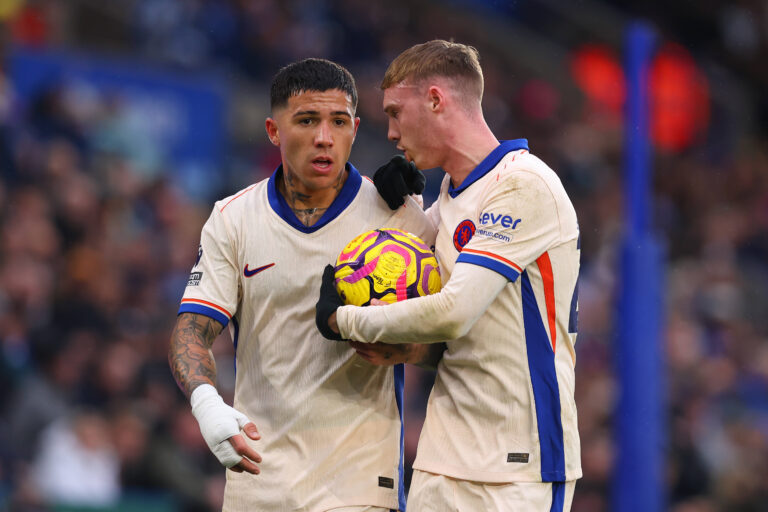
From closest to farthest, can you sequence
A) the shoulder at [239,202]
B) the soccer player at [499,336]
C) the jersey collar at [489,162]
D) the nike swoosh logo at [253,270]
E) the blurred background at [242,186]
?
the soccer player at [499,336], the jersey collar at [489,162], the nike swoosh logo at [253,270], the shoulder at [239,202], the blurred background at [242,186]

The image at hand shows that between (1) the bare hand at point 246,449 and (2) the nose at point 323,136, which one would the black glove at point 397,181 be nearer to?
(2) the nose at point 323,136

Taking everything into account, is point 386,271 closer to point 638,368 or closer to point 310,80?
point 310,80

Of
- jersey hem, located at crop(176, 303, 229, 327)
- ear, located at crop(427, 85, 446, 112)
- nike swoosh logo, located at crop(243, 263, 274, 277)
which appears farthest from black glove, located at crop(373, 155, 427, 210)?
jersey hem, located at crop(176, 303, 229, 327)

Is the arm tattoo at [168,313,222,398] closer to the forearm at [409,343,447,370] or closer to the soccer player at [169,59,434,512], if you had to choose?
the soccer player at [169,59,434,512]

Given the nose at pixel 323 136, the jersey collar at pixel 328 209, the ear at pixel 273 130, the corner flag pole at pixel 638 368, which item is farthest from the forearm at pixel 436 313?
the corner flag pole at pixel 638 368

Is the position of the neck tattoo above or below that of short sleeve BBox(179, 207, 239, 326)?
above

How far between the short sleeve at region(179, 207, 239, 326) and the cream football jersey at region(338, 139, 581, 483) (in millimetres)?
598

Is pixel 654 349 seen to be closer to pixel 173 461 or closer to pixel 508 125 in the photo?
pixel 173 461

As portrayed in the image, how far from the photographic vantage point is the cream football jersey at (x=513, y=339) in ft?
12.4

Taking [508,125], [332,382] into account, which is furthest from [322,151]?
[508,125]

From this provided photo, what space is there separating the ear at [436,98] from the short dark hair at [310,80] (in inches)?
14.0

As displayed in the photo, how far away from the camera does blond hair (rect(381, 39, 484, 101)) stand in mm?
4113

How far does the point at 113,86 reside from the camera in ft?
34.3

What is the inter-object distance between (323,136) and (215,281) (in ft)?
2.29
